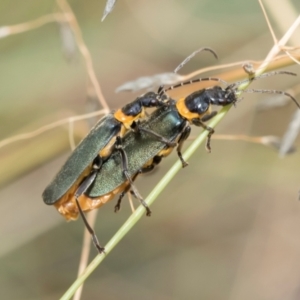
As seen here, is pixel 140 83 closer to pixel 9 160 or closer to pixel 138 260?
pixel 9 160

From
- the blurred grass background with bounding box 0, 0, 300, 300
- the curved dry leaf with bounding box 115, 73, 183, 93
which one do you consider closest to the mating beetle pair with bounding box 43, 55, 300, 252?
the curved dry leaf with bounding box 115, 73, 183, 93

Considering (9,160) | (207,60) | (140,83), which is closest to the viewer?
(140,83)

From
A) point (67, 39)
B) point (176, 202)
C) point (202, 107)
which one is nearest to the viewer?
point (202, 107)

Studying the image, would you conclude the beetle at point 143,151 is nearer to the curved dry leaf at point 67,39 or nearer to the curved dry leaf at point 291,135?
the curved dry leaf at point 291,135

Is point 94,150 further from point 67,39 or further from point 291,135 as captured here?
point 291,135

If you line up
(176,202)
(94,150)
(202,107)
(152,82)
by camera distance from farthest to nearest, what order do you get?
(176,202)
(94,150)
(202,107)
(152,82)

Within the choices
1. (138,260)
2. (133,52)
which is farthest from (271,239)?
(133,52)

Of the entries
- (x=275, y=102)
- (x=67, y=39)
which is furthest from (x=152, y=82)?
(x=67, y=39)
